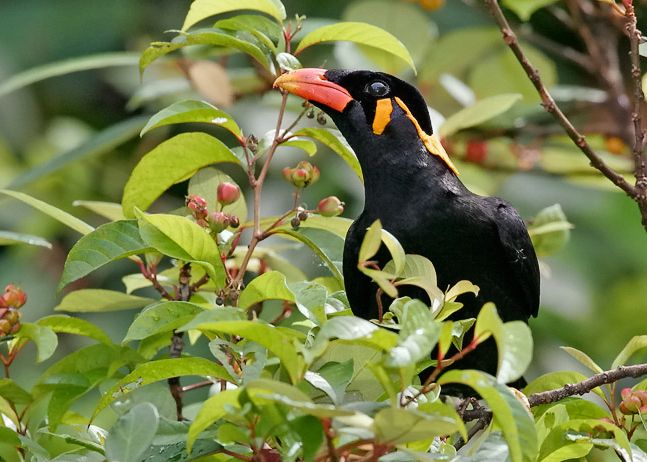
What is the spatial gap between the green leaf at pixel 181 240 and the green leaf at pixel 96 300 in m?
0.49

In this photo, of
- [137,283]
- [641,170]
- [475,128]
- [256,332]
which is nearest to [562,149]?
[475,128]

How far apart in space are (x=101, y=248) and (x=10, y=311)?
0.27 meters

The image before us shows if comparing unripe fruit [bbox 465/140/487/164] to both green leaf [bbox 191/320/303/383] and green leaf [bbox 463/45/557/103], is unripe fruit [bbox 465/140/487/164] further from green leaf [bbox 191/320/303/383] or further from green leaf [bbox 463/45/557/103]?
green leaf [bbox 191/320/303/383]

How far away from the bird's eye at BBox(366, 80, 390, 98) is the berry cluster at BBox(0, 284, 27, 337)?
1.21 metres

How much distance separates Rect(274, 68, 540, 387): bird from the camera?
3076mm

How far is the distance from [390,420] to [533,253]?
162cm

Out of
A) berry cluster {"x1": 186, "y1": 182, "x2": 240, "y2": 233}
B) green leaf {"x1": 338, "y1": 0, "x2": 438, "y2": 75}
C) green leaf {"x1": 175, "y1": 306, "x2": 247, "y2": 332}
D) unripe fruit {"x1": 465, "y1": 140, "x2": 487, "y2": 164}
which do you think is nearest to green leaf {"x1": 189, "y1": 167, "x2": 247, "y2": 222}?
berry cluster {"x1": 186, "y1": 182, "x2": 240, "y2": 233}

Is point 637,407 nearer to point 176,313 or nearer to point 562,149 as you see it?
point 176,313

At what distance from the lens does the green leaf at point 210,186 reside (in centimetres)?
281

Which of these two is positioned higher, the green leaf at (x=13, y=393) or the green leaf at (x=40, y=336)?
the green leaf at (x=40, y=336)

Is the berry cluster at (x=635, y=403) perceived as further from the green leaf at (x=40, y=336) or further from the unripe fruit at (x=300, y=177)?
the green leaf at (x=40, y=336)

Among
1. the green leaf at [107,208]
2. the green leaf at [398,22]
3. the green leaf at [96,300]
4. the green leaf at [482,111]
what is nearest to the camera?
the green leaf at [96,300]

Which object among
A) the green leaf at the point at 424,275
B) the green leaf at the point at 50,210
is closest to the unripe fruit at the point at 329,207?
the green leaf at the point at 424,275

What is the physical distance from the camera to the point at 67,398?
266cm
